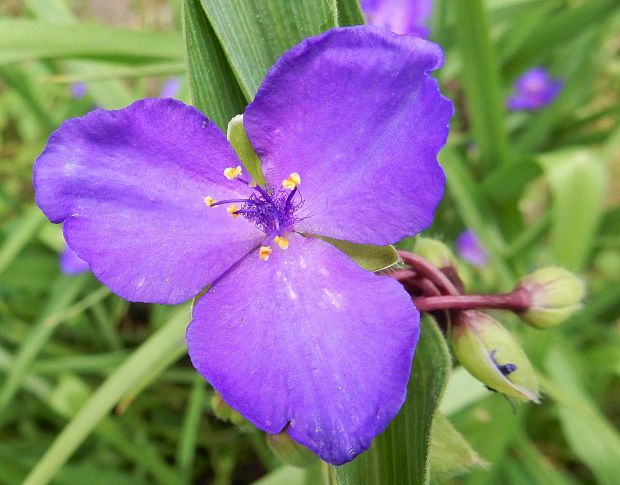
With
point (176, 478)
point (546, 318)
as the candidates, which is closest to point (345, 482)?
point (546, 318)

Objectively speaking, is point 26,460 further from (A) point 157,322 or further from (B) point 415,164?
(B) point 415,164

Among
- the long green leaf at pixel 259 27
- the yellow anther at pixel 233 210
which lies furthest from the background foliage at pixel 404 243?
the yellow anther at pixel 233 210

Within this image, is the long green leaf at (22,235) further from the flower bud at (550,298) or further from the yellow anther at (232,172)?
the flower bud at (550,298)

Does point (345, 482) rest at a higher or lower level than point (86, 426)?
higher

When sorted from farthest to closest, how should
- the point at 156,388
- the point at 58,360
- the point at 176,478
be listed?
the point at 156,388
the point at 58,360
the point at 176,478

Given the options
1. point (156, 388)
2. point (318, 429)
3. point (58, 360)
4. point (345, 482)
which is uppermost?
point (318, 429)

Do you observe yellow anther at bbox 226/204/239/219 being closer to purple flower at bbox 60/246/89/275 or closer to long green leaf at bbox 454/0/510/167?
long green leaf at bbox 454/0/510/167
